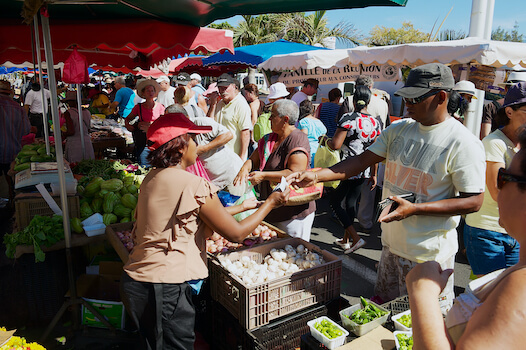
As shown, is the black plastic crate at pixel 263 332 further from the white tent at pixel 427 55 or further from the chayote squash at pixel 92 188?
the white tent at pixel 427 55

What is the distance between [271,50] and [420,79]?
29.5 feet

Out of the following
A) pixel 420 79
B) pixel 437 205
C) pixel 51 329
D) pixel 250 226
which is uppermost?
pixel 420 79

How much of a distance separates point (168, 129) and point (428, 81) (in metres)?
1.55

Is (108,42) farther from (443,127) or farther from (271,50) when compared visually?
(271,50)

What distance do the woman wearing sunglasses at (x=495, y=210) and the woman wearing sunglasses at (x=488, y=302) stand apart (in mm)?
1797

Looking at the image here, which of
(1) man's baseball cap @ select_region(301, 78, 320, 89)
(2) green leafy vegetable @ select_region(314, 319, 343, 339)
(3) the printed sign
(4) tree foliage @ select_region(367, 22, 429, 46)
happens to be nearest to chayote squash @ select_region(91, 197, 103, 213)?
(2) green leafy vegetable @ select_region(314, 319, 343, 339)

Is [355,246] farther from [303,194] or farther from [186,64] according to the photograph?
[186,64]

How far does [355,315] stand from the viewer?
2449 mm

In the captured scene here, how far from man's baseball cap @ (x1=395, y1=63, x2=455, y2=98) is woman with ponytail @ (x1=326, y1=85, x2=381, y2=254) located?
2.48 meters

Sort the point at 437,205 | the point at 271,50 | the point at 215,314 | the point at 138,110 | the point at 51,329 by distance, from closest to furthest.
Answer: the point at 437,205, the point at 215,314, the point at 51,329, the point at 138,110, the point at 271,50

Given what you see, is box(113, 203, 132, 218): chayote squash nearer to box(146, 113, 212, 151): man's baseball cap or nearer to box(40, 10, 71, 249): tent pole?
box(40, 10, 71, 249): tent pole

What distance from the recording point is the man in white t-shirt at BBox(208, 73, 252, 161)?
5.87 m

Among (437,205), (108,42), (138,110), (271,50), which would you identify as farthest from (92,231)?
(271,50)

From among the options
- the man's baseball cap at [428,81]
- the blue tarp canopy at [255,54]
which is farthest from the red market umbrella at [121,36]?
the blue tarp canopy at [255,54]
